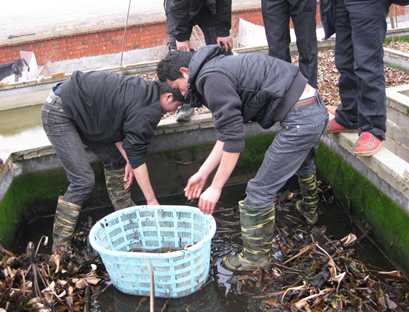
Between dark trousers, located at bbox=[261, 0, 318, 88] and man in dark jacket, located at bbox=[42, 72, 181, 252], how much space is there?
1229mm

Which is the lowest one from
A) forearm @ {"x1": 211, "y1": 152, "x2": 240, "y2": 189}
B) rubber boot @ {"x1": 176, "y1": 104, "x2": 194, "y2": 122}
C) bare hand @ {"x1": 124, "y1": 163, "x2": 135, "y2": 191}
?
bare hand @ {"x1": 124, "y1": 163, "x2": 135, "y2": 191}

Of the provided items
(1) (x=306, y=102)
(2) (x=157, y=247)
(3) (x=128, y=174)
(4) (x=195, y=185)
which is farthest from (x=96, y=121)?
(1) (x=306, y=102)

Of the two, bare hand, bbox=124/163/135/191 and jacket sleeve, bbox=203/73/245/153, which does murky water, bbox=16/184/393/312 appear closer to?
bare hand, bbox=124/163/135/191

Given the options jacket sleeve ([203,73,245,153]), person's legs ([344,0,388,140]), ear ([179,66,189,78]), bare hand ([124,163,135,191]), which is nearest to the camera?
jacket sleeve ([203,73,245,153])

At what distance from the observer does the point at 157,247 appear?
136 inches

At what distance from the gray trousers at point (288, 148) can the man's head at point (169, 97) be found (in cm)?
72

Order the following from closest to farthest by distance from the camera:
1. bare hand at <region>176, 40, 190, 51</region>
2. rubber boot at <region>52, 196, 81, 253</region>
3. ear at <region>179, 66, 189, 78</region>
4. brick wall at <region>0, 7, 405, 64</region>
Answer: ear at <region>179, 66, 189, 78</region> → rubber boot at <region>52, 196, 81, 253</region> → bare hand at <region>176, 40, 190, 51</region> → brick wall at <region>0, 7, 405, 64</region>

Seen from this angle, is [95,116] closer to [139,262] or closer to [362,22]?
[139,262]

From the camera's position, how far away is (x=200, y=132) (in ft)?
14.3

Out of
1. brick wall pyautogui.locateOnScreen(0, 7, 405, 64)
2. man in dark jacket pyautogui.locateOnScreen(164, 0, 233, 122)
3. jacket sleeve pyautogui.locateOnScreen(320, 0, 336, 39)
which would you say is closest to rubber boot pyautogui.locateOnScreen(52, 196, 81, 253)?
man in dark jacket pyautogui.locateOnScreen(164, 0, 233, 122)

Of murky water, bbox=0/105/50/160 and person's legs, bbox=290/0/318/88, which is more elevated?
person's legs, bbox=290/0/318/88

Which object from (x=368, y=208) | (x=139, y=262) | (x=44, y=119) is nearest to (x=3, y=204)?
(x=44, y=119)

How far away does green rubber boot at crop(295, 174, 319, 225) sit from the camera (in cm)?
368

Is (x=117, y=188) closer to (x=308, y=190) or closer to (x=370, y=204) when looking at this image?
(x=308, y=190)
